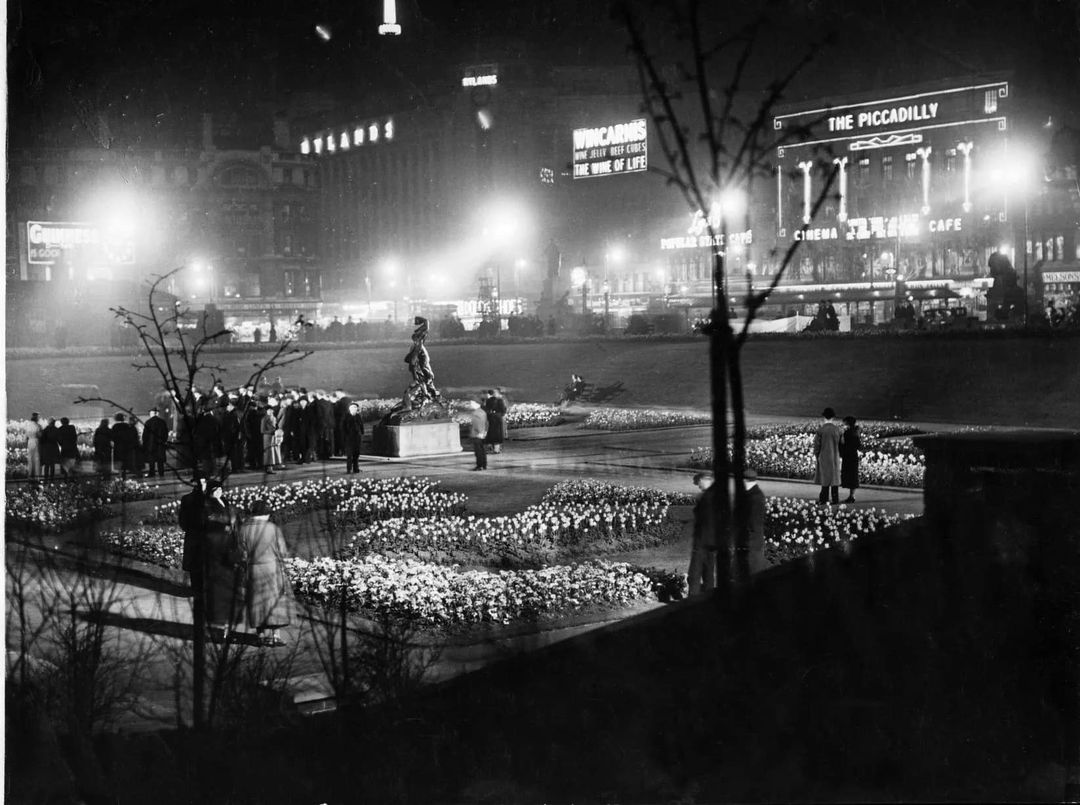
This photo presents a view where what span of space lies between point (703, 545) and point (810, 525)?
18.7ft

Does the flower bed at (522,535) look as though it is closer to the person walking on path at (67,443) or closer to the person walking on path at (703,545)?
the person walking on path at (703,545)

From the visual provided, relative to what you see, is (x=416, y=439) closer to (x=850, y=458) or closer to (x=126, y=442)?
(x=126, y=442)

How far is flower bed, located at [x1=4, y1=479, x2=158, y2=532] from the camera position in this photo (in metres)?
14.3

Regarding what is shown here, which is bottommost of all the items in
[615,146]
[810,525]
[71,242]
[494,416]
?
[810,525]

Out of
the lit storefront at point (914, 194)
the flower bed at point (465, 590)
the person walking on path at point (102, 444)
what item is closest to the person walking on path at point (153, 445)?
the person walking on path at point (102, 444)

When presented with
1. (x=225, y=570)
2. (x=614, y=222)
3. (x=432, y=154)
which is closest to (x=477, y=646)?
(x=225, y=570)

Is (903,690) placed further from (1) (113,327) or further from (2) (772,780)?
(1) (113,327)

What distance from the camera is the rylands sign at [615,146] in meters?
64.8

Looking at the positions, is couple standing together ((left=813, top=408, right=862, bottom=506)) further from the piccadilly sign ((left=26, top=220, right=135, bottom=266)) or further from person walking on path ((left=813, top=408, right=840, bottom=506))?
the piccadilly sign ((left=26, top=220, right=135, bottom=266))

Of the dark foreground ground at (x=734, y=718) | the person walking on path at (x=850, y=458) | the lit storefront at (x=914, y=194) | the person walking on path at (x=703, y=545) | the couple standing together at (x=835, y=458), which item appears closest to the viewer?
the dark foreground ground at (x=734, y=718)

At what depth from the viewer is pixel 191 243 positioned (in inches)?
3834

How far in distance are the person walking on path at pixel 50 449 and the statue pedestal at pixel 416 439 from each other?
6093 mm

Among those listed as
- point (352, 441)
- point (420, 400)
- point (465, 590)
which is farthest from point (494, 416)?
point (465, 590)

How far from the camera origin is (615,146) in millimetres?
65500
